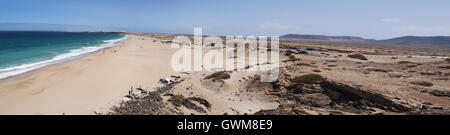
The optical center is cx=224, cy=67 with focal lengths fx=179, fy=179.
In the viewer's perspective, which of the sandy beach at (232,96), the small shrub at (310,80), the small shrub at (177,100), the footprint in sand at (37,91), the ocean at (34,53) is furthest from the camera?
the ocean at (34,53)

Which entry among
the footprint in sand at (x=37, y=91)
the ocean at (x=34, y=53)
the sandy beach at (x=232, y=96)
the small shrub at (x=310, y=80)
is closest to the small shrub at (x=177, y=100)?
the sandy beach at (x=232, y=96)

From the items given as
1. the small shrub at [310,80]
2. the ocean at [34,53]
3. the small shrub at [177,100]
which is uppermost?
the ocean at [34,53]

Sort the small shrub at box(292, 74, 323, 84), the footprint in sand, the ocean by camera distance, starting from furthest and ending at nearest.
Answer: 1. the ocean
2. the footprint in sand
3. the small shrub at box(292, 74, 323, 84)

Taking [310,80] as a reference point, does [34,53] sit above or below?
above

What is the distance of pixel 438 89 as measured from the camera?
899cm

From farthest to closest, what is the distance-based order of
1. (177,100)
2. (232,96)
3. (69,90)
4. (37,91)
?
(69,90)
(37,91)
(232,96)
(177,100)

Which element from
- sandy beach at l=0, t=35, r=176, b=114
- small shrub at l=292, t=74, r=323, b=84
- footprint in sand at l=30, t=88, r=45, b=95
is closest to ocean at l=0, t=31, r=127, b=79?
sandy beach at l=0, t=35, r=176, b=114

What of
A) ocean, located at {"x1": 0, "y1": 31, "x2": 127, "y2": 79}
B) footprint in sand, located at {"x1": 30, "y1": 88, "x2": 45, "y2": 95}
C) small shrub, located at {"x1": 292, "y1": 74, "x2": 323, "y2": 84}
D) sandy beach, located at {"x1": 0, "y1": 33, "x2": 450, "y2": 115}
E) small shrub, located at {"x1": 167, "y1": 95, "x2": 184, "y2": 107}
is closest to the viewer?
sandy beach, located at {"x1": 0, "y1": 33, "x2": 450, "y2": 115}

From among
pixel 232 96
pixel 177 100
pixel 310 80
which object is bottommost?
pixel 232 96

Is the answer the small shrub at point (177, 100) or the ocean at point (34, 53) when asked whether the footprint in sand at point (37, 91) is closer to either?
the ocean at point (34, 53)

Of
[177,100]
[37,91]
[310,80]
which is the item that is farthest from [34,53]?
[310,80]

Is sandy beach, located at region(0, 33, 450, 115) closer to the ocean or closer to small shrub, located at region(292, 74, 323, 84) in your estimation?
small shrub, located at region(292, 74, 323, 84)

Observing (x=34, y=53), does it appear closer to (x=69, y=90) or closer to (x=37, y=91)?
(x=37, y=91)
